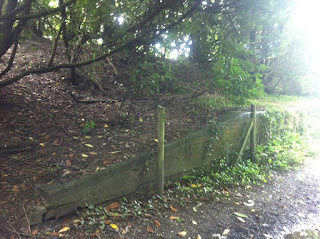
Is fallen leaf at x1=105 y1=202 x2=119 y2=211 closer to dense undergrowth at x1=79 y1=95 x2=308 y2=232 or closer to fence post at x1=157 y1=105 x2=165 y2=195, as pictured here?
dense undergrowth at x1=79 y1=95 x2=308 y2=232

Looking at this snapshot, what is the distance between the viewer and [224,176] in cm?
630

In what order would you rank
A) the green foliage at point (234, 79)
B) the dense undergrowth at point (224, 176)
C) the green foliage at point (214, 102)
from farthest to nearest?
the green foliage at point (214, 102) → the green foliage at point (234, 79) → the dense undergrowth at point (224, 176)

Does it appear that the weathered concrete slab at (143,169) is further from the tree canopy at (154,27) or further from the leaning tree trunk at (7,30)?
the leaning tree trunk at (7,30)

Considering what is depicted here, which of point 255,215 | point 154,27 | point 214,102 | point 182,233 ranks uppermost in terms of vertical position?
point 154,27

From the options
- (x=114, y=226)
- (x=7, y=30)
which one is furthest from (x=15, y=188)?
(x=7, y=30)

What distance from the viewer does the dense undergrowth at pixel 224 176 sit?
443 cm

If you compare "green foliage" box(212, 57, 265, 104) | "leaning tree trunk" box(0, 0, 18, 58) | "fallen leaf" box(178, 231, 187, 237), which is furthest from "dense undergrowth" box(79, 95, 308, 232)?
"leaning tree trunk" box(0, 0, 18, 58)

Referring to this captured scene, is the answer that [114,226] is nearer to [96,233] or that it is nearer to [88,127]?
[96,233]

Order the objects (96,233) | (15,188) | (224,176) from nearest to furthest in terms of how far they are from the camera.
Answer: (96,233) < (15,188) < (224,176)

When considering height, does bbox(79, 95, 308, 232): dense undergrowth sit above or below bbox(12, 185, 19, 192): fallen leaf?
below

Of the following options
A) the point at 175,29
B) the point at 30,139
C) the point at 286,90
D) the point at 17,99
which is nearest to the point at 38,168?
the point at 30,139

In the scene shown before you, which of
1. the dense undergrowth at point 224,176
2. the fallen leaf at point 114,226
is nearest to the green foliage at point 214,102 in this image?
the dense undergrowth at point 224,176

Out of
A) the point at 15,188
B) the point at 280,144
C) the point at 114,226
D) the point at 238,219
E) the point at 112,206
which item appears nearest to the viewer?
the point at 114,226

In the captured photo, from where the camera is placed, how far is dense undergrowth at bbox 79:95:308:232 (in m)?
4.43
